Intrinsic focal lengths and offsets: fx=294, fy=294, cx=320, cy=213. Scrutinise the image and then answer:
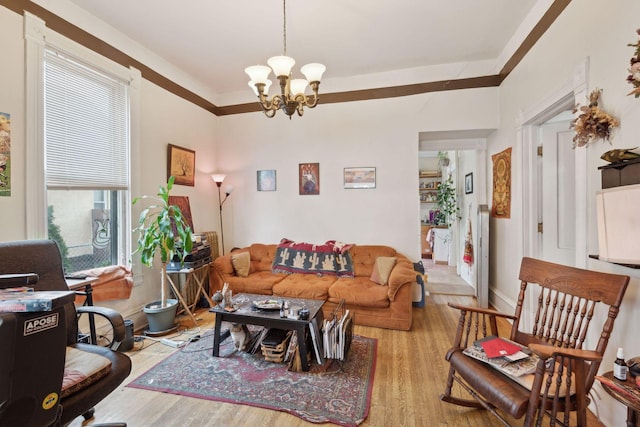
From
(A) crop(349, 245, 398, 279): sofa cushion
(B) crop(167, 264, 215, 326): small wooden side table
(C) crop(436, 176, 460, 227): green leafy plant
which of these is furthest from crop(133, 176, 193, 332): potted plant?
(C) crop(436, 176, 460, 227): green leafy plant

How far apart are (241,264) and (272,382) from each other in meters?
1.87

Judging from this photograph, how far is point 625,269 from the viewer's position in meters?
1.65

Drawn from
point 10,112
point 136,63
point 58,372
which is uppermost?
point 136,63

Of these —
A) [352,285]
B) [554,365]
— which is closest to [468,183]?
[352,285]

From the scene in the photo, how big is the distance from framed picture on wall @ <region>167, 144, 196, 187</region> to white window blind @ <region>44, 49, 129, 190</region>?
57 centimetres

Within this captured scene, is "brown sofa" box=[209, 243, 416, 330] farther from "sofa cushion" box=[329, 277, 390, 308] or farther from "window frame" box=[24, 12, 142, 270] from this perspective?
"window frame" box=[24, 12, 142, 270]

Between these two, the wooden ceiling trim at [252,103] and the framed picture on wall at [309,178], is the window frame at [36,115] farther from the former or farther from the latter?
the framed picture on wall at [309,178]

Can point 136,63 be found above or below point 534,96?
above

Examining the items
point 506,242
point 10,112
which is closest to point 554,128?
point 506,242

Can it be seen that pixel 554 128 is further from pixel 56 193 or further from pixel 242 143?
pixel 56 193

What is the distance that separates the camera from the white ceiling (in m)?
2.61

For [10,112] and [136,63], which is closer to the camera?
[10,112]

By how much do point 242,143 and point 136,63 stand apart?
1.67 metres

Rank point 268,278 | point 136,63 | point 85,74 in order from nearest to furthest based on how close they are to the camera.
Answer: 1. point 85,74
2. point 136,63
3. point 268,278
